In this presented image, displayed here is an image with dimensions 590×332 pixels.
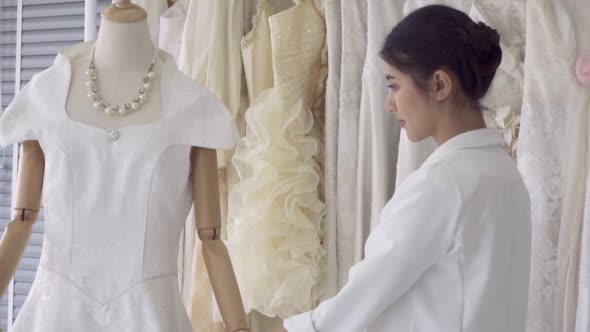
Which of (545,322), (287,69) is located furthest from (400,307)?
(287,69)

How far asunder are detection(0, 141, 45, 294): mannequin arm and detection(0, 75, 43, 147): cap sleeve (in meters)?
0.03

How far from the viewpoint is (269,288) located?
1.98m

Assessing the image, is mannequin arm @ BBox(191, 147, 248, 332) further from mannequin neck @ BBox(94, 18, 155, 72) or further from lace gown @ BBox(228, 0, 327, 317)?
lace gown @ BBox(228, 0, 327, 317)

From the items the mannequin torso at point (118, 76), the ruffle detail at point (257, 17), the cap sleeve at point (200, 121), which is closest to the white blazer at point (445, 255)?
the cap sleeve at point (200, 121)

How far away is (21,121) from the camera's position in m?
1.54

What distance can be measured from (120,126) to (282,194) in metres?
0.57

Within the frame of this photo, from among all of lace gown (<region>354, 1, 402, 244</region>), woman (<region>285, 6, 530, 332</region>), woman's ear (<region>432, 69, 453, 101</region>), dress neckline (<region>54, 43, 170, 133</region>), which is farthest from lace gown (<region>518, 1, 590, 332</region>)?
dress neckline (<region>54, 43, 170, 133</region>)

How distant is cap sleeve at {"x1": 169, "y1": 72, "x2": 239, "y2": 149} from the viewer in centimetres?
153

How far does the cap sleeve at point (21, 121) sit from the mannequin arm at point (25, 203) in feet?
0.08

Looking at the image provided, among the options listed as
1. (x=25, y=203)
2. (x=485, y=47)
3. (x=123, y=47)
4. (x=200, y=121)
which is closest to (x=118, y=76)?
(x=123, y=47)

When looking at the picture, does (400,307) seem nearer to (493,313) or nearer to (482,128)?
(493,313)

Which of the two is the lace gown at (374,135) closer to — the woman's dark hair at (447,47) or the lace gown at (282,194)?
the lace gown at (282,194)

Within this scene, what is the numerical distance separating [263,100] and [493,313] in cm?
94

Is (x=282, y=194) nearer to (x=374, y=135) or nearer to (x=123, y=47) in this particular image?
(x=374, y=135)
